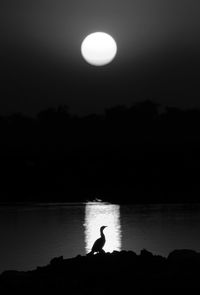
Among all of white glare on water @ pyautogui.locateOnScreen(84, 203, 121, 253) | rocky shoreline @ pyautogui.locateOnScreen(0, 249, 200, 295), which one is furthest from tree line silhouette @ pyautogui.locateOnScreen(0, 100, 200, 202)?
rocky shoreline @ pyautogui.locateOnScreen(0, 249, 200, 295)

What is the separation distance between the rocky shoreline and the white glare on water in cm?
1354

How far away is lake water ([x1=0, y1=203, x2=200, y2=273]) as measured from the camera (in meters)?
32.9

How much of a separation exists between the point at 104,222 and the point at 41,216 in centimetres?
530

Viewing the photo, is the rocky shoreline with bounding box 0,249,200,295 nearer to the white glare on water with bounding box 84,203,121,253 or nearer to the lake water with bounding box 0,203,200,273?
the lake water with bounding box 0,203,200,273

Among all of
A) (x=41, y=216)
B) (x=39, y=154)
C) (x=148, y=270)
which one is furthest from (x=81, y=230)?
(x=39, y=154)

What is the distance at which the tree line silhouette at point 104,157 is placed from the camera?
78.8 metres

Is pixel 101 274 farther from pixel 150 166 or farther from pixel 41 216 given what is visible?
pixel 150 166

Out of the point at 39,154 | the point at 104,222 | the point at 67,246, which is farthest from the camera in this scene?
the point at 39,154

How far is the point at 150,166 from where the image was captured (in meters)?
94.4

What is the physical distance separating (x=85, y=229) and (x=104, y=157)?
2119 inches

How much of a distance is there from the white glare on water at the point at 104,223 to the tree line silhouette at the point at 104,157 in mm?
8643

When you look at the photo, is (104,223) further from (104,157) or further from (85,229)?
(104,157)

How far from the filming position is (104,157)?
97938 mm

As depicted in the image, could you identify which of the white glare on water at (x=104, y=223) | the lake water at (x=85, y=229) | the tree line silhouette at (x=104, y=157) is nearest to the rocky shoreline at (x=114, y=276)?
the lake water at (x=85, y=229)
